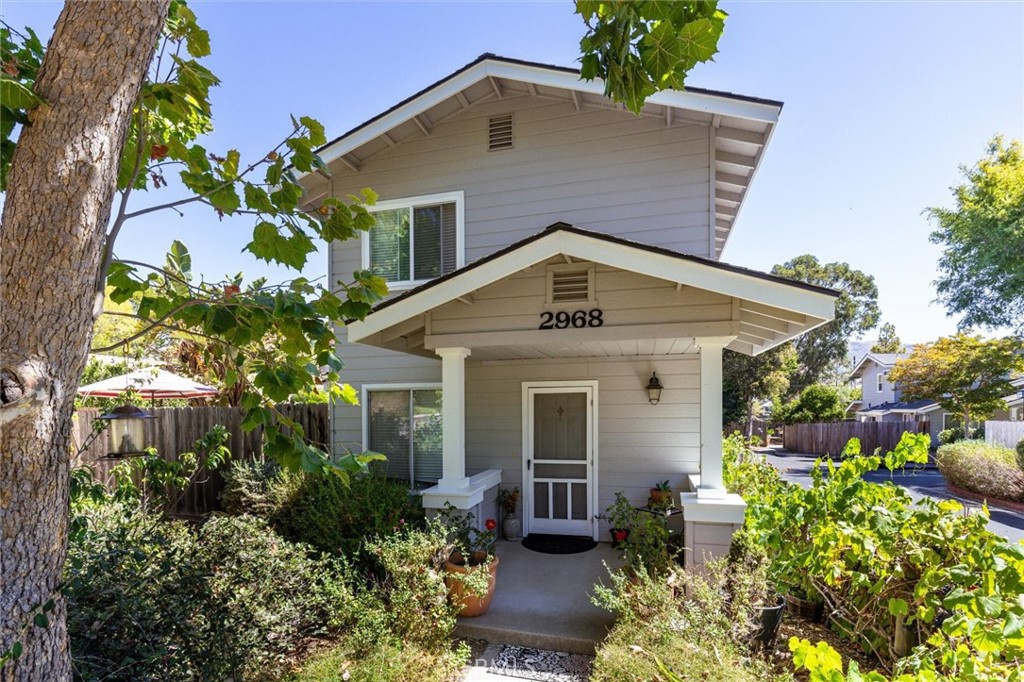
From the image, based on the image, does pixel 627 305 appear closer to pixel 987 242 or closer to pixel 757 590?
pixel 757 590

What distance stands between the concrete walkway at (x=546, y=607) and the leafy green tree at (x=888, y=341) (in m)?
41.6

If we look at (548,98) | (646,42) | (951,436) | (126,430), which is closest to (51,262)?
(126,430)

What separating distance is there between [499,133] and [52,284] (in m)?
6.50

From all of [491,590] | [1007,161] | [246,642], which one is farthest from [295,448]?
[1007,161]

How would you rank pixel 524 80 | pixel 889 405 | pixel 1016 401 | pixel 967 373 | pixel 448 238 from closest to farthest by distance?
1. pixel 524 80
2. pixel 448 238
3. pixel 1016 401
4. pixel 967 373
5. pixel 889 405

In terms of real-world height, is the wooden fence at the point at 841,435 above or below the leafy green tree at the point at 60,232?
below

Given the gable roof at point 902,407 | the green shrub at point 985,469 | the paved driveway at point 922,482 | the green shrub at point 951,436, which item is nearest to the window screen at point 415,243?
the paved driveway at point 922,482

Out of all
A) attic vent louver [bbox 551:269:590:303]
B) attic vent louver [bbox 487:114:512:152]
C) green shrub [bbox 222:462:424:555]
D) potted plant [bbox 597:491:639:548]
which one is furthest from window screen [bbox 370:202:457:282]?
potted plant [bbox 597:491:639:548]

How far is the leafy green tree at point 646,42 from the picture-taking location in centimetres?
218

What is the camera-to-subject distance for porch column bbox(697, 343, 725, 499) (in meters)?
4.49

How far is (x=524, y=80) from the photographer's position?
661 centimetres

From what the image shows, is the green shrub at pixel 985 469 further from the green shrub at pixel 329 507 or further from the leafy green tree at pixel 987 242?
the green shrub at pixel 329 507

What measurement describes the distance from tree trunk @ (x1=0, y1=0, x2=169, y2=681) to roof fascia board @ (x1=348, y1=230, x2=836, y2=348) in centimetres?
277

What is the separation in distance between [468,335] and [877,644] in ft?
13.8
